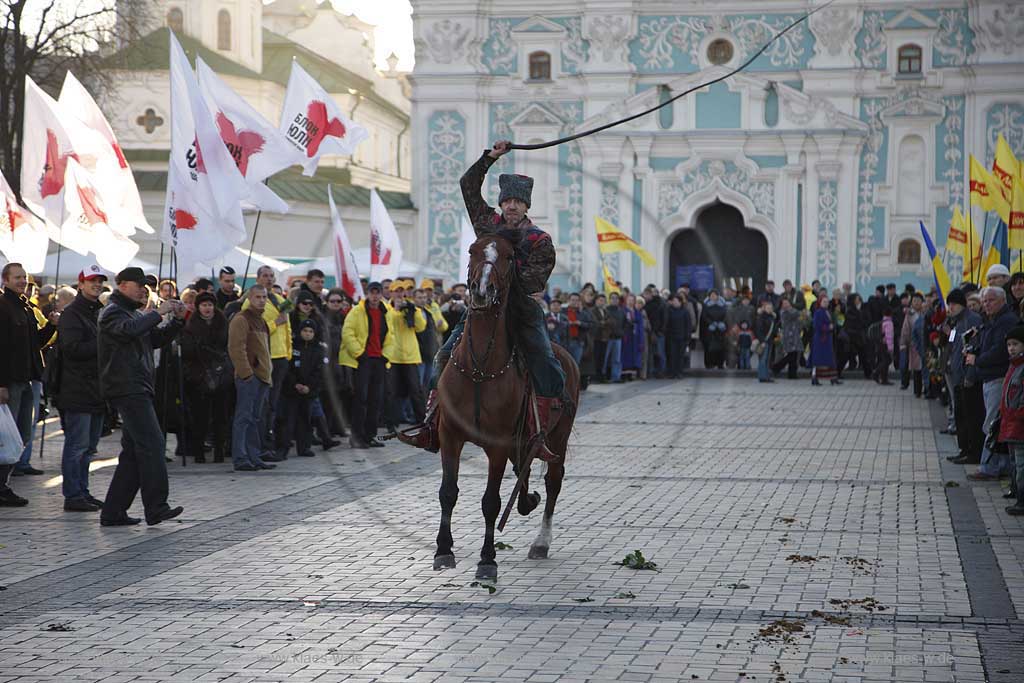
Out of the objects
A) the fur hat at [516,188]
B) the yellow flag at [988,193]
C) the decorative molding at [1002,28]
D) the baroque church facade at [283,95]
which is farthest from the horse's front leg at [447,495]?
the decorative molding at [1002,28]

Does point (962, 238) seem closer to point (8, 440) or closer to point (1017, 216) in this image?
point (1017, 216)

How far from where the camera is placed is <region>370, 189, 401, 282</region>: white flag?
25969mm

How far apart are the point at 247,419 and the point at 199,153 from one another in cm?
317

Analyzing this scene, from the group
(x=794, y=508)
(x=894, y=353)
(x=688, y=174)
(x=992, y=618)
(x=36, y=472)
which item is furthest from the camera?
(x=688, y=174)

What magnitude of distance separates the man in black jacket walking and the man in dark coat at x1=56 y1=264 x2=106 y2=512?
104 centimetres

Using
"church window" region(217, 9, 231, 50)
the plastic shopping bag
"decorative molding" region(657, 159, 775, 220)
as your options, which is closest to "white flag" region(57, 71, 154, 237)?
the plastic shopping bag

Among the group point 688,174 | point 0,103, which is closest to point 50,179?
point 0,103

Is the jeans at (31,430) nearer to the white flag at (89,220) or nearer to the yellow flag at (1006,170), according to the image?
the white flag at (89,220)

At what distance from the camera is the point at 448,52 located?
5175 cm

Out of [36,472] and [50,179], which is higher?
[50,179]

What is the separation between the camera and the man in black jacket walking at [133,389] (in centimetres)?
1255

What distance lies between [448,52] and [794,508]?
39970 millimetres

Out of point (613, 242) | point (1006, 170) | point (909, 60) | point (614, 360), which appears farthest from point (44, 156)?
point (909, 60)

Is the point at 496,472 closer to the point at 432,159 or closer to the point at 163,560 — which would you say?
the point at 163,560
